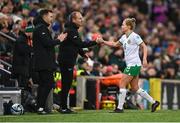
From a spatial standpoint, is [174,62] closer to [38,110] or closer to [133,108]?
[133,108]

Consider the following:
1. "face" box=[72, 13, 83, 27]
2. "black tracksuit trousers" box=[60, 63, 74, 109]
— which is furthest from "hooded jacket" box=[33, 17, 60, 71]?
"face" box=[72, 13, 83, 27]

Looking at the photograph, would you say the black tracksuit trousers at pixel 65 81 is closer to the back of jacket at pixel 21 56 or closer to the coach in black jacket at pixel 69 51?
the coach in black jacket at pixel 69 51

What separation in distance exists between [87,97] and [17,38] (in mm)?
3362

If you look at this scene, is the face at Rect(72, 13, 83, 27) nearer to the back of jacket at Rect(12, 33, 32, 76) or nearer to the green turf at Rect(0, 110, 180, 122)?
the back of jacket at Rect(12, 33, 32, 76)

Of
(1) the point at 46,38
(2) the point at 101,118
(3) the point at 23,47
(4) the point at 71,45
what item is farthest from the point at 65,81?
(2) the point at 101,118

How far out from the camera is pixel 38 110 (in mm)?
16641

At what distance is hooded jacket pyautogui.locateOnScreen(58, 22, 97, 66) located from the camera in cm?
1709

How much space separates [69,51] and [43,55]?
0.84 metres

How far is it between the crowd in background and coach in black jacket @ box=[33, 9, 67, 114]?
113 inches

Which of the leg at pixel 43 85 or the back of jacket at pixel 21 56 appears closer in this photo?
the leg at pixel 43 85

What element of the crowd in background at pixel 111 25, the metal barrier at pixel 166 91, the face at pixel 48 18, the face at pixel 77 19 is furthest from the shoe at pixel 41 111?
the metal barrier at pixel 166 91

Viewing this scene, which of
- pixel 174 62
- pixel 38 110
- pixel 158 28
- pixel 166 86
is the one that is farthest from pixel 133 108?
pixel 158 28

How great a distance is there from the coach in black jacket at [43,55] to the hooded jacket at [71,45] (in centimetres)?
45

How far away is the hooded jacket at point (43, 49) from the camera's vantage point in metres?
16.5
